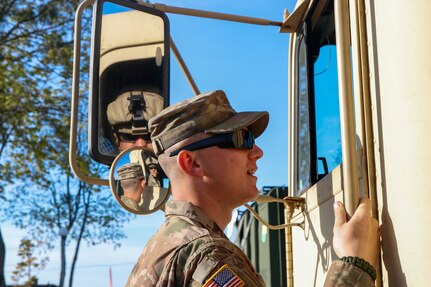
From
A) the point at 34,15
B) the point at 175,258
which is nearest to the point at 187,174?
the point at 175,258

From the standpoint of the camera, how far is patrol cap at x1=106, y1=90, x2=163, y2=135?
2.55 metres

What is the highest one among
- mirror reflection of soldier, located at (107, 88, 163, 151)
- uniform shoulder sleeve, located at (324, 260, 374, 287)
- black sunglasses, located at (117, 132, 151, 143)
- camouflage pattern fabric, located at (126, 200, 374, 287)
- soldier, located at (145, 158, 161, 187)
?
mirror reflection of soldier, located at (107, 88, 163, 151)

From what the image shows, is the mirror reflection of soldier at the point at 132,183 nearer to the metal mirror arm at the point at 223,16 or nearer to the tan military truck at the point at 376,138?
the tan military truck at the point at 376,138

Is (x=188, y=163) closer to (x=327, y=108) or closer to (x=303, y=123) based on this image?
(x=327, y=108)

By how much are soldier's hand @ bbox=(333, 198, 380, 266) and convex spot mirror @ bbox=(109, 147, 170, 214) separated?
0.94 meters

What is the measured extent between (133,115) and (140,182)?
0.29 metres

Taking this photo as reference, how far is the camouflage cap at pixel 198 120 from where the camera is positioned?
201 centimetres

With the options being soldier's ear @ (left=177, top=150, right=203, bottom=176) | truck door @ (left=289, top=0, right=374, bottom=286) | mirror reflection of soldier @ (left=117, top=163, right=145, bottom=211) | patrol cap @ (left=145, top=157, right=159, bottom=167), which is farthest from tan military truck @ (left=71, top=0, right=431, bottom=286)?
soldier's ear @ (left=177, top=150, right=203, bottom=176)

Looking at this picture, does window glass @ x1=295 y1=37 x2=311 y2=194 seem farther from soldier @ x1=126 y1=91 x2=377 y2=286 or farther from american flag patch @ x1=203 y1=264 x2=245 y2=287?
american flag patch @ x1=203 y1=264 x2=245 y2=287

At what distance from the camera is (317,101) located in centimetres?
277

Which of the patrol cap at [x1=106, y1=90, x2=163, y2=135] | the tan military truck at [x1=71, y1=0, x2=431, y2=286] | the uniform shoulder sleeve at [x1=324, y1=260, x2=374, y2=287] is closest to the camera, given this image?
the tan military truck at [x1=71, y1=0, x2=431, y2=286]

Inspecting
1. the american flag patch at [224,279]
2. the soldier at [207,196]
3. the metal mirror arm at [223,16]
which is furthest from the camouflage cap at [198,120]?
the metal mirror arm at [223,16]

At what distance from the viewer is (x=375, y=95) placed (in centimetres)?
180

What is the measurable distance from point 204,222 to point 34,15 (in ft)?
41.6
